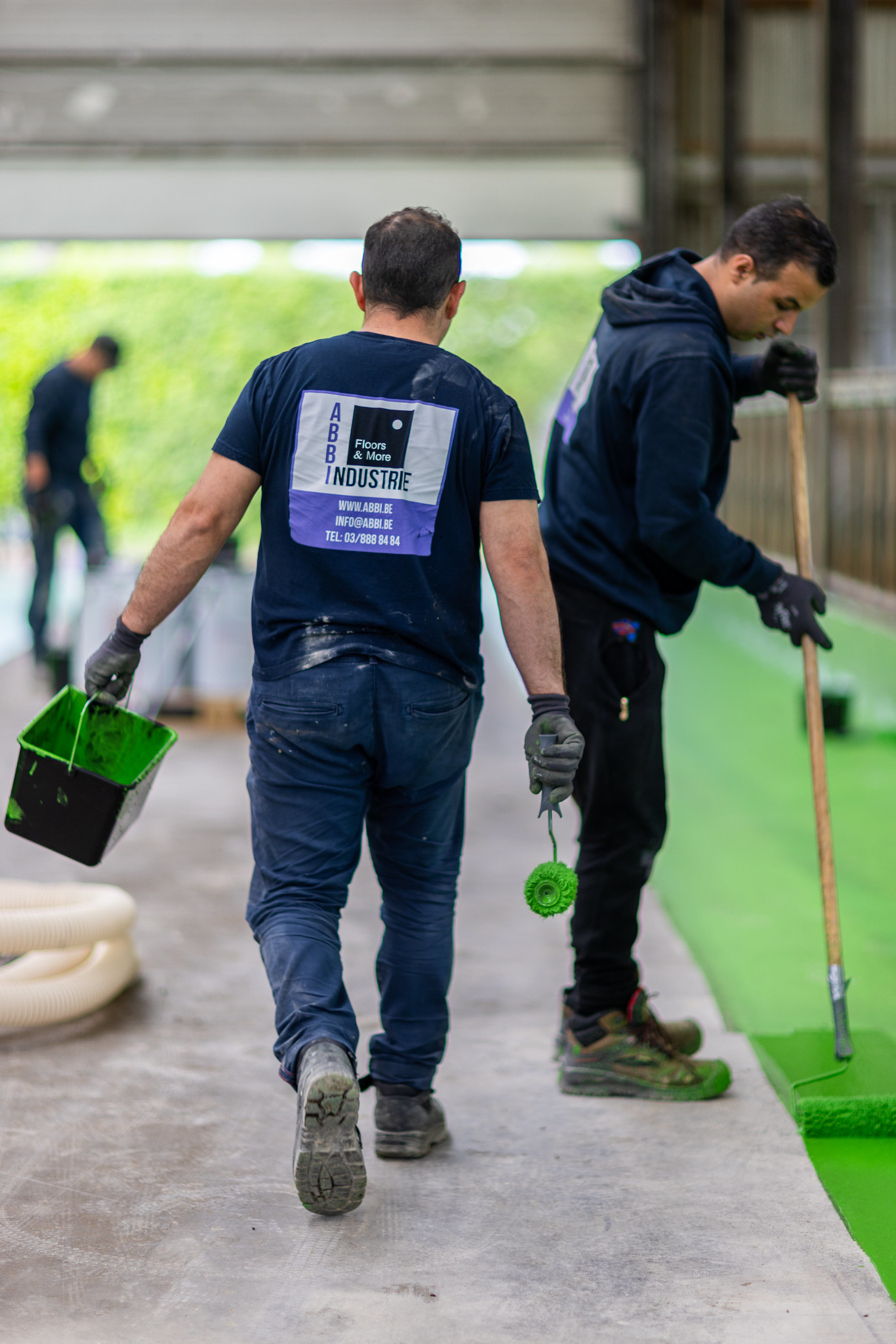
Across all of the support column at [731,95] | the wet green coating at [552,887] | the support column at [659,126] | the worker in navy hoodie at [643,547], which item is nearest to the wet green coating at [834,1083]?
the worker in navy hoodie at [643,547]

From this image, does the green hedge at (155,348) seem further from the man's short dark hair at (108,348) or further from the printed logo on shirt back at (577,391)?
the printed logo on shirt back at (577,391)

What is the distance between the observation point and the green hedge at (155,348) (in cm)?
2417

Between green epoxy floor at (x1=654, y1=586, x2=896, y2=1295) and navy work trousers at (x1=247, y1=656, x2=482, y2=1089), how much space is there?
0.91m

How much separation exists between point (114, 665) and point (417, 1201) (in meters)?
1.19

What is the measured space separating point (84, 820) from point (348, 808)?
605mm

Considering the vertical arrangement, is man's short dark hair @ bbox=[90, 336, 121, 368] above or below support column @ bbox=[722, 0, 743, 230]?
below

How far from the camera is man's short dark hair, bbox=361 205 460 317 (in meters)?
2.66

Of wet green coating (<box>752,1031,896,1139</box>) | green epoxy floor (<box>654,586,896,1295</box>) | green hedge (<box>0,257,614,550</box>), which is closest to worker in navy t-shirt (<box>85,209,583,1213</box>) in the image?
wet green coating (<box>752,1031,896,1139</box>)

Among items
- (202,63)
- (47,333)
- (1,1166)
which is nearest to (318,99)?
(202,63)

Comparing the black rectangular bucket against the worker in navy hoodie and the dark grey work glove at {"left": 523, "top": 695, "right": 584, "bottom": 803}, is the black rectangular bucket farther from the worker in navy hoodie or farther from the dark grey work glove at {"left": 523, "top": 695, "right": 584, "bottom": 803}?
the worker in navy hoodie

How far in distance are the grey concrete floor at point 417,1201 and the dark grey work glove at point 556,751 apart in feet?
2.61

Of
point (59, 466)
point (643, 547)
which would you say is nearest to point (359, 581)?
point (643, 547)

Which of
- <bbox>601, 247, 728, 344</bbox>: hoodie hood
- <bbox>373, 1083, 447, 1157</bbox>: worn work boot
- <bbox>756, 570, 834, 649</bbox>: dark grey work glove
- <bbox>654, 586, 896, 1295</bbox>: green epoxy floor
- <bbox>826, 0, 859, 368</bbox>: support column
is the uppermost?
<bbox>826, 0, 859, 368</bbox>: support column

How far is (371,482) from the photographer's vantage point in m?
2.64
